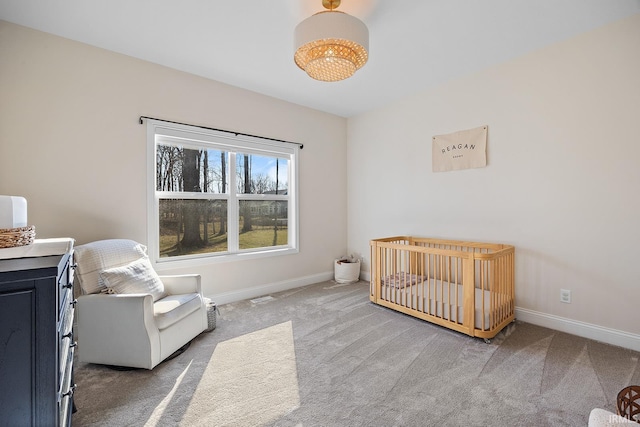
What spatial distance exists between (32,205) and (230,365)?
1.97m

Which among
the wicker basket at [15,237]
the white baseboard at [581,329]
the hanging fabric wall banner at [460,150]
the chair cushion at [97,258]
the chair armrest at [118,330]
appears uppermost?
the hanging fabric wall banner at [460,150]

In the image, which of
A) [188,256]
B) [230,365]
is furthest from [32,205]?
[230,365]

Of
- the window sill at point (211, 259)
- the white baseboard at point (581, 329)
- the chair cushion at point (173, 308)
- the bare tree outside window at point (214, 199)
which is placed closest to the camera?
the chair cushion at point (173, 308)

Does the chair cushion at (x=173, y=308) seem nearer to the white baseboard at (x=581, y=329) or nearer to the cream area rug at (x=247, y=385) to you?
the cream area rug at (x=247, y=385)

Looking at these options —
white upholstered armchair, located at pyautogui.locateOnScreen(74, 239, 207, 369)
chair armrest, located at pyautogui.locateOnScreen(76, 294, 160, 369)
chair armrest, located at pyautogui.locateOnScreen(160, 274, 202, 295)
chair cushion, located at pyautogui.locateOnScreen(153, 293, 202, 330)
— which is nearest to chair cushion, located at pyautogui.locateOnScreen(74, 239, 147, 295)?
white upholstered armchair, located at pyautogui.locateOnScreen(74, 239, 207, 369)

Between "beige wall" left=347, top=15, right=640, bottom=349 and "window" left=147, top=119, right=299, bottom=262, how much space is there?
1881 mm

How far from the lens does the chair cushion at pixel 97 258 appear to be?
195 centimetres

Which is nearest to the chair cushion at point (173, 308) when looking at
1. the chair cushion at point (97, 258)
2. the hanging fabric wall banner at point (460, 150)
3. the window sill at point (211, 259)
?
the chair cushion at point (97, 258)

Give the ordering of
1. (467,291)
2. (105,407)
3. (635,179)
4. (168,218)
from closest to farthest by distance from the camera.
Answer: (105,407)
(635,179)
(467,291)
(168,218)

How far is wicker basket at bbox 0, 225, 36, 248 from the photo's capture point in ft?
3.97

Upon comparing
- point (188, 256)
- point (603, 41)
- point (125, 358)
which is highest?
point (603, 41)

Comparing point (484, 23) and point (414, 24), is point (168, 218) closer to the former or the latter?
point (414, 24)

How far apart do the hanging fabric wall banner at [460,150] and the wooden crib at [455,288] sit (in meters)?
0.84

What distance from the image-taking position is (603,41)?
2178mm
